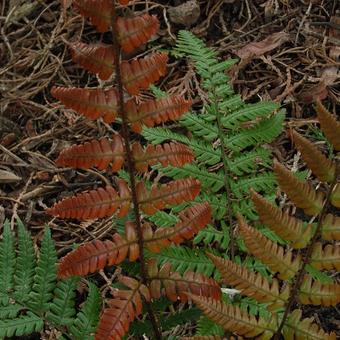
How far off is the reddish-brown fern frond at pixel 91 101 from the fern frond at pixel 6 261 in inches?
24.0

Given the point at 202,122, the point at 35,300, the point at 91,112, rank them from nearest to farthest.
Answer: the point at 91,112, the point at 35,300, the point at 202,122

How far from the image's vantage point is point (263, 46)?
3.02m

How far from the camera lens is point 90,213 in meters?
1.58

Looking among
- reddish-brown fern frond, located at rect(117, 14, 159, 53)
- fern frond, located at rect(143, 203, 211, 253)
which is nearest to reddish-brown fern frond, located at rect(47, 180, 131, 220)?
fern frond, located at rect(143, 203, 211, 253)


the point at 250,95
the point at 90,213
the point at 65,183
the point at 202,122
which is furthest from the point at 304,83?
the point at 90,213

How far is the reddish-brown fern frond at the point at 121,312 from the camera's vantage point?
1.56 m

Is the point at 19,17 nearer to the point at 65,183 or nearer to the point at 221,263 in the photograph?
the point at 65,183

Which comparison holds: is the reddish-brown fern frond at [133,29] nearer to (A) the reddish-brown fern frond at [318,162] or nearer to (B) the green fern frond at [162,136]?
(A) the reddish-brown fern frond at [318,162]

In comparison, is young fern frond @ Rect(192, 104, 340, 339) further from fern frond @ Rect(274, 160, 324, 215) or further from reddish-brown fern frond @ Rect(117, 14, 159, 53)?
reddish-brown fern frond @ Rect(117, 14, 159, 53)

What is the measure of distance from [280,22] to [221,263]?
6.09 ft

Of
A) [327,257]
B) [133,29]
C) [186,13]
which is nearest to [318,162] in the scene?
[327,257]

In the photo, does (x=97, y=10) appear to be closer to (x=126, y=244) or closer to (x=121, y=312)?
(x=126, y=244)

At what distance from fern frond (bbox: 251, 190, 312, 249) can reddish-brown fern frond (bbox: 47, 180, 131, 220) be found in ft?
1.08

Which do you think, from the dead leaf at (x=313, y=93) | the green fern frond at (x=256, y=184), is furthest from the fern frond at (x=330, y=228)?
the dead leaf at (x=313, y=93)
